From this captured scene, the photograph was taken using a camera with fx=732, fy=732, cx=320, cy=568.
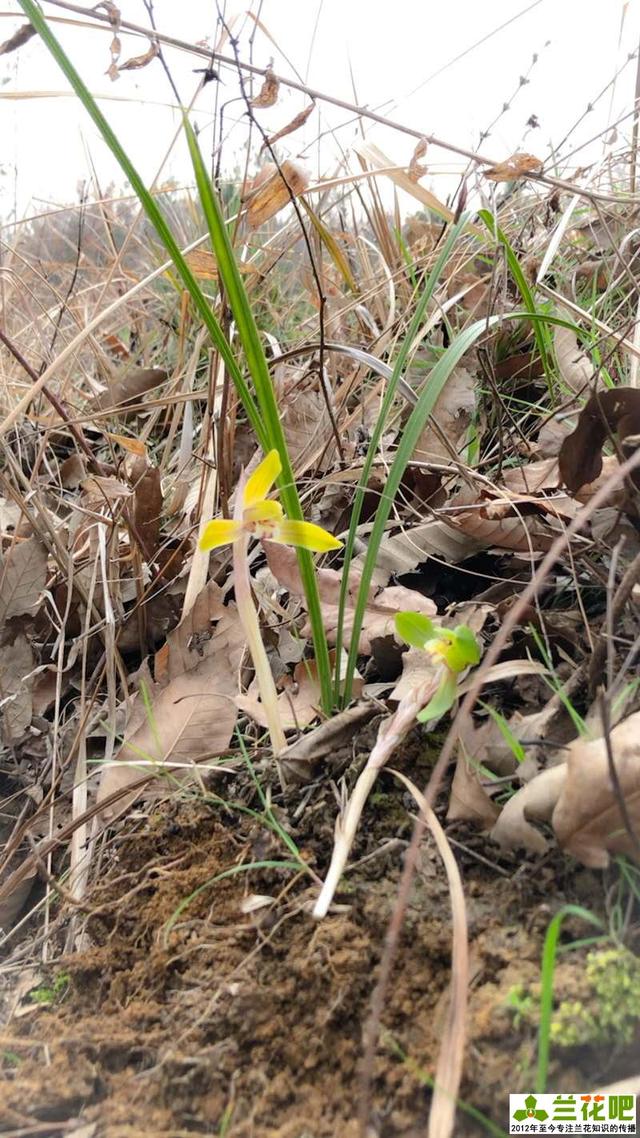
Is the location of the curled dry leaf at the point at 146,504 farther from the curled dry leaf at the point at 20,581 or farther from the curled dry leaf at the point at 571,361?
the curled dry leaf at the point at 571,361

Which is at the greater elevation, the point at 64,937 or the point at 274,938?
the point at 274,938

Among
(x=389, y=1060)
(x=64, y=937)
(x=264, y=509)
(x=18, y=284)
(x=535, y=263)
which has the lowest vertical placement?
(x=64, y=937)

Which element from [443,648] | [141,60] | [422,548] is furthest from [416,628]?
[141,60]

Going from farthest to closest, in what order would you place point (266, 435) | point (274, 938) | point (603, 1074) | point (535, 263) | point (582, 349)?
point (535, 263) < point (582, 349) < point (266, 435) < point (274, 938) < point (603, 1074)

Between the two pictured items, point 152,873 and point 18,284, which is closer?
point 152,873

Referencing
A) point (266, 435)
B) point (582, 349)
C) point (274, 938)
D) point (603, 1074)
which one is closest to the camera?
Result: point (603, 1074)

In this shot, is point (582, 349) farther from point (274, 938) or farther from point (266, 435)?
point (274, 938)

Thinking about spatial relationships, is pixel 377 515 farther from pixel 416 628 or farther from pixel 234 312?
pixel 234 312

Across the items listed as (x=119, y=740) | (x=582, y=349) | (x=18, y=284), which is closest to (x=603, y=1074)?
(x=119, y=740)
